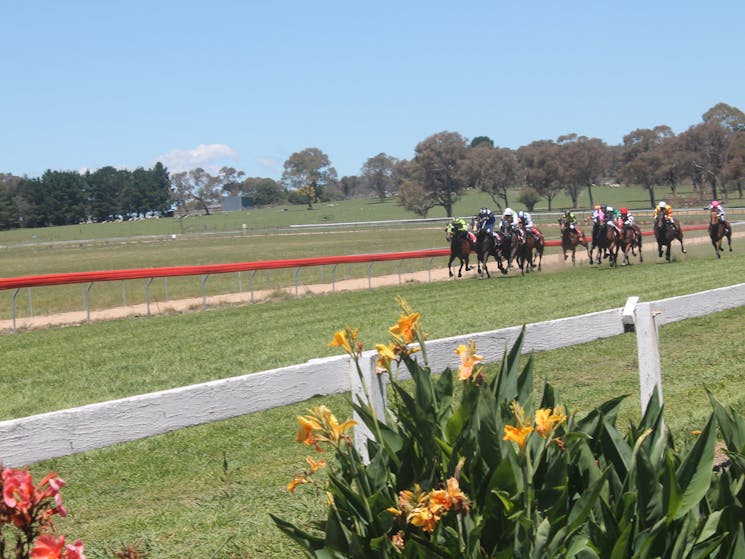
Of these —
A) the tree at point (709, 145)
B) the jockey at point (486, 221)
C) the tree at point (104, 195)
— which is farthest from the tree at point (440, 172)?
the jockey at point (486, 221)

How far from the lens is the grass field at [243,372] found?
18.4ft

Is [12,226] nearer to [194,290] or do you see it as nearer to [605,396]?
[194,290]

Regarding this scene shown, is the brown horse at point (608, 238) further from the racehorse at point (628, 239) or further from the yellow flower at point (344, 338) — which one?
the yellow flower at point (344, 338)

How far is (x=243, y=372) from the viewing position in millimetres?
11500

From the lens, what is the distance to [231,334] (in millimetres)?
15773

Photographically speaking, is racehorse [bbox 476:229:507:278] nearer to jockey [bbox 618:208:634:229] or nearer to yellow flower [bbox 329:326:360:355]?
jockey [bbox 618:208:634:229]

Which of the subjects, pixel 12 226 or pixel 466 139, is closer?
pixel 466 139

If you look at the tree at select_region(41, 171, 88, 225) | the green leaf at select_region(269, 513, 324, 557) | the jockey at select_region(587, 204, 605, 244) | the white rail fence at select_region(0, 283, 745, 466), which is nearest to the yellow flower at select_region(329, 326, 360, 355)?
the green leaf at select_region(269, 513, 324, 557)

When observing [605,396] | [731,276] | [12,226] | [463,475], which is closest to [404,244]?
[731,276]

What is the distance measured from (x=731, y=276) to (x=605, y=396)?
14738 millimetres

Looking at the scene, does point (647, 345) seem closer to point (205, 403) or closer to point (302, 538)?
point (205, 403)

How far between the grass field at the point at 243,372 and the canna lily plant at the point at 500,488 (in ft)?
4.27

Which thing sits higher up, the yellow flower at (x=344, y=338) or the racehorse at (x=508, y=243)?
the yellow flower at (x=344, y=338)

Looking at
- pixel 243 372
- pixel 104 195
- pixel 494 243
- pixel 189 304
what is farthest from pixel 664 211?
pixel 104 195
